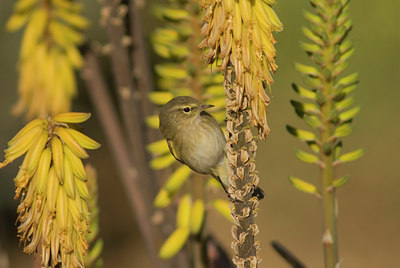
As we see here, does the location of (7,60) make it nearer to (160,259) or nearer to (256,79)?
(160,259)

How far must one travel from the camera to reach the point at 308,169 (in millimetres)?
5203

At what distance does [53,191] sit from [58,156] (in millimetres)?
65

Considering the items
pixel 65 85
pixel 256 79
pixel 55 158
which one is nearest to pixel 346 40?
pixel 256 79

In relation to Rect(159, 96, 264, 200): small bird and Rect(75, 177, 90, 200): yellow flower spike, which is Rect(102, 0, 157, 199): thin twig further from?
Rect(75, 177, 90, 200): yellow flower spike

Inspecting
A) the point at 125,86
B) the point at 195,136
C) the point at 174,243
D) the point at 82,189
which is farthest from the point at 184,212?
the point at 82,189

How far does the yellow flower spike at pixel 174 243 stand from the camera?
6.99 ft

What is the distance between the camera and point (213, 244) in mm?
2355

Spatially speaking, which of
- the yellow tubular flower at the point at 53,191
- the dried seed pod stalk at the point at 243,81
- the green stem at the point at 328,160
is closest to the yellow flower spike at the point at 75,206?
the yellow tubular flower at the point at 53,191

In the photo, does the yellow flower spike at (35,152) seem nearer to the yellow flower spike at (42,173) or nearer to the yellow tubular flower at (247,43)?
the yellow flower spike at (42,173)

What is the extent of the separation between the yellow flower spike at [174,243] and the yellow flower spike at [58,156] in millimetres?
903

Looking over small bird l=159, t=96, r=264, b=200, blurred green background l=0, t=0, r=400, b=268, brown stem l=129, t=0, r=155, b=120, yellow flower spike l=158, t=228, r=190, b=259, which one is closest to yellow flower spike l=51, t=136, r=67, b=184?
small bird l=159, t=96, r=264, b=200

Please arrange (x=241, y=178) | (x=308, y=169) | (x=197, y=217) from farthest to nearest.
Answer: (x=308, y=169), (x=197, y=217), (x=241, y=178)

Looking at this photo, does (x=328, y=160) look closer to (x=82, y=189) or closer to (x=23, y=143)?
(x=82, y=189)

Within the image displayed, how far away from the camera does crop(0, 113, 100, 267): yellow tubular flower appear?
126 centimetres
